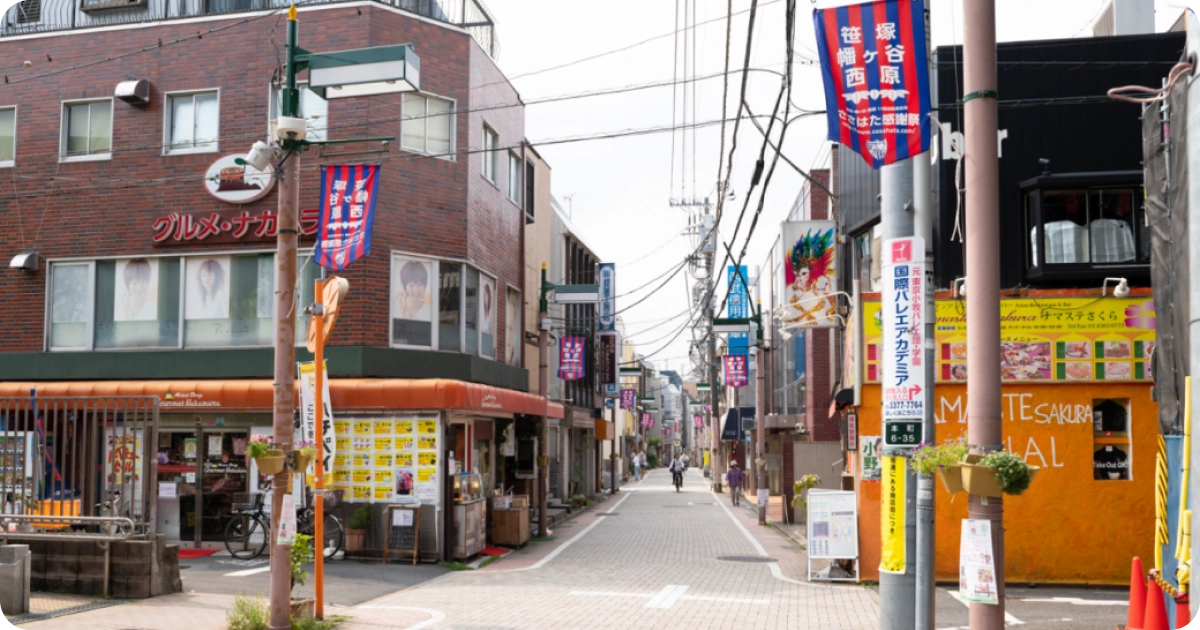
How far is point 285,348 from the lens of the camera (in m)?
11.7

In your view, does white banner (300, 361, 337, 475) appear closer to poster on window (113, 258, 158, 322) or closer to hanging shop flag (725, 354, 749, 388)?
poster on window (113, 258, 158, 322)

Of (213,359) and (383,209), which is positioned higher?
(383,209)

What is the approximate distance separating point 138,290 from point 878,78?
17249 mm

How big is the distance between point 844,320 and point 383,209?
965 centimetres

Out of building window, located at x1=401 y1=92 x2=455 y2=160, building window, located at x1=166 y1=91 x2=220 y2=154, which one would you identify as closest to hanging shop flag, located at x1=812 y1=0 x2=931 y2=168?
building window, located at x1=401 y1=92 x2=455 y2=160

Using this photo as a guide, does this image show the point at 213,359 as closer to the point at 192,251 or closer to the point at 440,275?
the point at 192,251

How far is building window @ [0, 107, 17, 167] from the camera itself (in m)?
21.7

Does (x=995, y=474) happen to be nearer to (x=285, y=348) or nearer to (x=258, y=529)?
(x=285, y=348)

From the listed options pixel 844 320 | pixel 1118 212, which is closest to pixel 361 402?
pixel 844 320

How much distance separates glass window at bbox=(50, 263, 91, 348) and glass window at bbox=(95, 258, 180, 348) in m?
0.35

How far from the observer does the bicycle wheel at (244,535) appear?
723 inches

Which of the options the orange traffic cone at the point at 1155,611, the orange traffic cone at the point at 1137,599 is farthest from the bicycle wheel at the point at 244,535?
the orange traffic cone at the point at 1155,611

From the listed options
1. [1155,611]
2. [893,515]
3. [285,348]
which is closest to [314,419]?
[285,348]

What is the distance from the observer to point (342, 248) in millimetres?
17656
